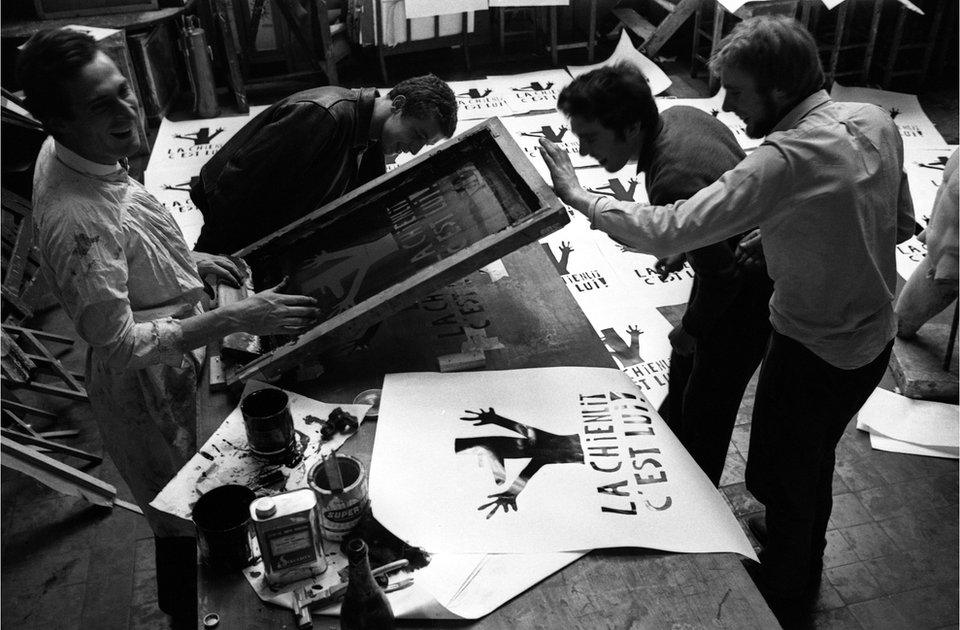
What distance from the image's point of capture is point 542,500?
150cm

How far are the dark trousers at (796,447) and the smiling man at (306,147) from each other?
116 centimetres

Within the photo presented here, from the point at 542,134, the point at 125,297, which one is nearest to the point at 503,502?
the point at 125,297

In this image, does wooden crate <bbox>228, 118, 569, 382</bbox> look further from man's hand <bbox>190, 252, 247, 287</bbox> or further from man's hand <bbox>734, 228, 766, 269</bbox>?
man's hand <bbox>734, 228, 766, 269</bbox>

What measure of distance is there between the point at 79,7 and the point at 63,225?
3.63 m

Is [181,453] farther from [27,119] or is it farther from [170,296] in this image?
[27,119]

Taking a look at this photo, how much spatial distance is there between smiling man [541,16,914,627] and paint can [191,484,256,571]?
41.7 inches

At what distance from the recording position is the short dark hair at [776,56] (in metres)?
1.75

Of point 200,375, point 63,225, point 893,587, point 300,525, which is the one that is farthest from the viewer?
point 893,587

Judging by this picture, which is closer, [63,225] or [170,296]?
[63,225]

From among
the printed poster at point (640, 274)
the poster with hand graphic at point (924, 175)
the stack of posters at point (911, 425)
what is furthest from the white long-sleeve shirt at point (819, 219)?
the poster with hand graphic at point (924, 175)

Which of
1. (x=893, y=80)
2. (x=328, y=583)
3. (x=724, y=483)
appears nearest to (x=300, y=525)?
(x=328, y=583)

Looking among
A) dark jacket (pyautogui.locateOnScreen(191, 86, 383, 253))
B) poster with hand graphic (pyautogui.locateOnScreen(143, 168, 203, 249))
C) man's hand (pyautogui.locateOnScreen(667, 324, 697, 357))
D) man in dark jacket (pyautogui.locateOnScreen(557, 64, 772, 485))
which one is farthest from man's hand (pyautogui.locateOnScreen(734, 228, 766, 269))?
poster with hand graphic (pyautogui.locateOnScreen(143, 168, 203, 249))

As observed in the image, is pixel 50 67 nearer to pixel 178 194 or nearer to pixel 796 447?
pixel 796 447

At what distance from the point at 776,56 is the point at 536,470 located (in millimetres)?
1061
